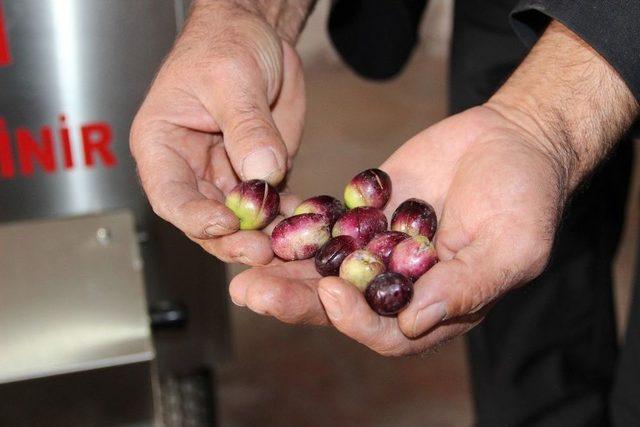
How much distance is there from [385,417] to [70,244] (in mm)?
1010

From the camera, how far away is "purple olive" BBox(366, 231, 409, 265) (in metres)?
0.99

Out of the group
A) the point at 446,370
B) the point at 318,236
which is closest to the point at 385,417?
the point at 446,370

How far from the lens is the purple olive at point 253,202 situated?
1.01m

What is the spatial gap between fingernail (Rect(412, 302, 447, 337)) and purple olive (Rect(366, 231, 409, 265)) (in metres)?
0.14

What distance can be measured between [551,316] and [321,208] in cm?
72

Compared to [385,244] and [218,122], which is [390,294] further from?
[218,122]

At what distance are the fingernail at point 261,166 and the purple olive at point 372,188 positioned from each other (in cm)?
11

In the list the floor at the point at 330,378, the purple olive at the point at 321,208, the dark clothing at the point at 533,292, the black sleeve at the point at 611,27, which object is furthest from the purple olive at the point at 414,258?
the floor at the point at 330,378

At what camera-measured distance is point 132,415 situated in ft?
4.18

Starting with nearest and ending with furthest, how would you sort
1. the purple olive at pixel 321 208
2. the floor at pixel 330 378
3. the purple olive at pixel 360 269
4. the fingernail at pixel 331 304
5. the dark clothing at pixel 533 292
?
1. the fingernail at pixel 331 304
2. the purple olive at pixel 360 269
3. the purple olive at pixel 321 208
4. the dark clothing at pixel 533 292
5. the floor at pixel 330 378

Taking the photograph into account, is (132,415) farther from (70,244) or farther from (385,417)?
(385,417)

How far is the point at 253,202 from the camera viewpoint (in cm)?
101

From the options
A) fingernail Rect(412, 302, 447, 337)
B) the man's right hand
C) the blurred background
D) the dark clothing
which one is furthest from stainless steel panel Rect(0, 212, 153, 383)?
the dark clothing

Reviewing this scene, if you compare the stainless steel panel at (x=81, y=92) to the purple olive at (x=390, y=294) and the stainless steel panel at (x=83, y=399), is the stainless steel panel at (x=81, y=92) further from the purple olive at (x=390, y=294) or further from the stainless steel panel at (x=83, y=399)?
the purple olive at (x=390, y=294)
